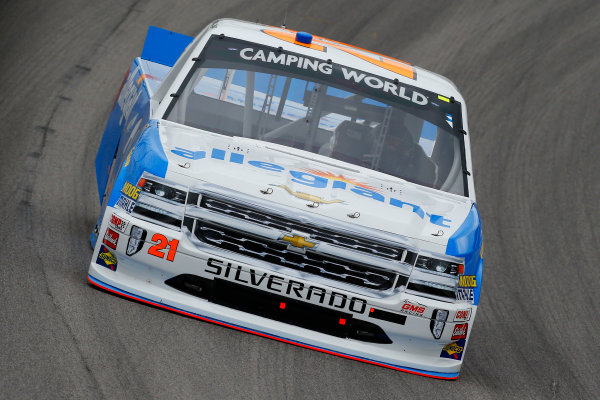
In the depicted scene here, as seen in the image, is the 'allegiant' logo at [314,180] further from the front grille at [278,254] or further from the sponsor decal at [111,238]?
the sponsor decal at [111,238]

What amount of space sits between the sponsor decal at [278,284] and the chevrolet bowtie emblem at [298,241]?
0.20 meters

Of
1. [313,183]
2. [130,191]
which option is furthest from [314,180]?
[130,191]

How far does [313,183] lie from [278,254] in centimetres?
48

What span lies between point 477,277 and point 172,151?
1.92 m

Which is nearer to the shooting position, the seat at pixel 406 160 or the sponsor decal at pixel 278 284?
the sponsor decal at pixel 278 284

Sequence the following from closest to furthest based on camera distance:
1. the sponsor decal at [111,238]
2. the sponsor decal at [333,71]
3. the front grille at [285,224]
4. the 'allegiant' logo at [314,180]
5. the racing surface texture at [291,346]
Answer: the racing surface texture at [291,346] < the front grille at [285,224] < the sponsor decal at [111,238] < the 'allegiant' logo at [314,180] < the sponsor decal at [333,71]

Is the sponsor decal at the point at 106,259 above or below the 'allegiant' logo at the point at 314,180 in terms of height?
below

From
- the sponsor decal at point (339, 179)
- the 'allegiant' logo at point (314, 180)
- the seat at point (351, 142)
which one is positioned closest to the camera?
the 'allegiant' logo at point (314, 180)

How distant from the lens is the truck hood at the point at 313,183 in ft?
17.9

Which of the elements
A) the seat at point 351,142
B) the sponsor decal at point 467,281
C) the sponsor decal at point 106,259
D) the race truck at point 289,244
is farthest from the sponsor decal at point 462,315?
the sponsor decal at point 106,259

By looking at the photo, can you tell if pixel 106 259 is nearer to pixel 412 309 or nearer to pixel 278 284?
pixel 278 284

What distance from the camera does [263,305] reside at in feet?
18.2

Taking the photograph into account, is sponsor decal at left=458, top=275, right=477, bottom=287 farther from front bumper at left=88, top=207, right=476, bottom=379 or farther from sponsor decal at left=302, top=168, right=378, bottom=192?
sponsor decal at left=302, top=168, right=378, bottom=192

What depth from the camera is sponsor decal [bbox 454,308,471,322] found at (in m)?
5.66
